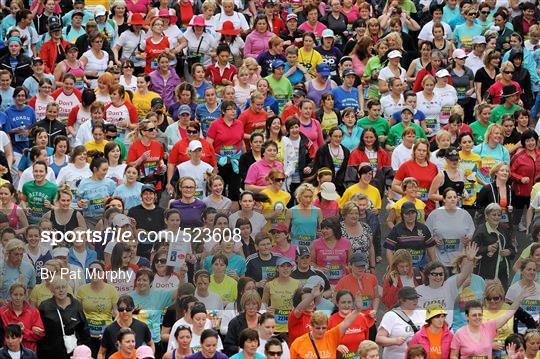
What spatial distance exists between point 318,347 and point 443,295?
59.4 inches

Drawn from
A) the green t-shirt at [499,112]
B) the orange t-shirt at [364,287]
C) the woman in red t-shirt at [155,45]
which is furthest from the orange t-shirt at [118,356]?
the woman in red t-shirt at [155,45]

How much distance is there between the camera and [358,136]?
75.6 ft

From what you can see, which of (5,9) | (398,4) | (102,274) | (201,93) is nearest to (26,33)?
(5,9)

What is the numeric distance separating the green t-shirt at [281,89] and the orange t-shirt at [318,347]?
606 cm

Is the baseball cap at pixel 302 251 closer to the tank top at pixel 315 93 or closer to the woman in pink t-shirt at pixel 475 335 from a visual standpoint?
the woman in pink t-shirt at pixel 475 335

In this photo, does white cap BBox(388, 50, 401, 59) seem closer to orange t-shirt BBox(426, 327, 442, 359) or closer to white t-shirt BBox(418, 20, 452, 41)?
white t-shirt BBox(418, 20, 452, 41)

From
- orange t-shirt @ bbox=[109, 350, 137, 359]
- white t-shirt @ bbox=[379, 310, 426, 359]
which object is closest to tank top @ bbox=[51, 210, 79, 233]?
orange t-shirt @ bbox=[109, 350, 137, 359]

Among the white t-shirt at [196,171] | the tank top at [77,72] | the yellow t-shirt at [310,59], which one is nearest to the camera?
the white t-shirt at [196,171]

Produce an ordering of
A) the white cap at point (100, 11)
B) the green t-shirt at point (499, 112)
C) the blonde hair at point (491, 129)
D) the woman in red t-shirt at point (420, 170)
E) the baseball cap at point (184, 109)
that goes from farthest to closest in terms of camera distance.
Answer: the white cap at point (100, 11), the green t-shirt at point (499, 112), the baseball cap at point (184, 109), the blonde hair at point (491, 129), the woman in red t-shirt at point (420, 170)

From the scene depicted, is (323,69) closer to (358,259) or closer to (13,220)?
(358,259)

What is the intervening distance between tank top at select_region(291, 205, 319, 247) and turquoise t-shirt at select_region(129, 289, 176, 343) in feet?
4.42

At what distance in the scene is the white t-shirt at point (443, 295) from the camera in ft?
62.8

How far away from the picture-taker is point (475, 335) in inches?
739

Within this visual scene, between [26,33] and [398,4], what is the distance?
518 cm
